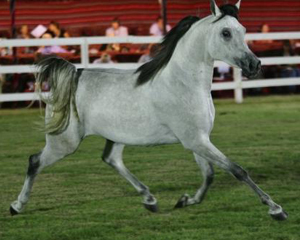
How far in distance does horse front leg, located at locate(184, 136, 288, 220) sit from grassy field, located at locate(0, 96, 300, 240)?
0.36 ft

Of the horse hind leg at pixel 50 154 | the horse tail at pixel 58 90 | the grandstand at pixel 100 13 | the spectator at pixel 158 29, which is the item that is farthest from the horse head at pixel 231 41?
the grandstand at pixel 100 13

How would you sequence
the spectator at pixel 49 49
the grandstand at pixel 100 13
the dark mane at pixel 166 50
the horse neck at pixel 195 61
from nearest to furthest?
1. the horse neck at pixel 195 61
2. the dark mane at pixel 166 50
3. the spectator at pixel 49 49
4. the grandstand at pixel 100 13

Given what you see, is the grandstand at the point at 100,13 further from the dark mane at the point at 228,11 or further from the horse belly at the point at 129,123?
the dark mane at the point at 228,11

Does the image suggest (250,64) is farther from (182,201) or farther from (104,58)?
(104,58)

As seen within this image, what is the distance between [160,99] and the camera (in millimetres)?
8086

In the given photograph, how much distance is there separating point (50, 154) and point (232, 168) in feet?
5.54

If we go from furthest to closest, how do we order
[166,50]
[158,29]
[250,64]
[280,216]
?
[158,29]
[166,50]
[250,64]
[280,216]

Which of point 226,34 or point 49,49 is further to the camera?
point 49,49

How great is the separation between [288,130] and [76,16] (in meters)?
9.86

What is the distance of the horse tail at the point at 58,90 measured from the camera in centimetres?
830

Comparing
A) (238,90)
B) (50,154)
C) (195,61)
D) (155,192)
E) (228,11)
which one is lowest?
(238,90)

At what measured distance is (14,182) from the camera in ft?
33.6

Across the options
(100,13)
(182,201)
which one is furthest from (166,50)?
(100,13)

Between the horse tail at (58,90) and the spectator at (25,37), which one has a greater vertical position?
the horse tail at (58,90)
